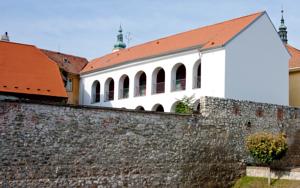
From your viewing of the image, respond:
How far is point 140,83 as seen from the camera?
30.6m

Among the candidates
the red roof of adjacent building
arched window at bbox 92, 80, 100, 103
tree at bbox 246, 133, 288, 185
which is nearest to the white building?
arched window at bbox 92, 80, 100, 103

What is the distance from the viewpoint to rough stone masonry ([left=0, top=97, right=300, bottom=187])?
48.4 feet

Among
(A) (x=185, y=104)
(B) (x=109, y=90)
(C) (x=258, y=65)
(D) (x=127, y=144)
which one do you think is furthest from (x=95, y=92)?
(D) (x=127, y=144)

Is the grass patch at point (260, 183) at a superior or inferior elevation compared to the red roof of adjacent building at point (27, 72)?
inferior

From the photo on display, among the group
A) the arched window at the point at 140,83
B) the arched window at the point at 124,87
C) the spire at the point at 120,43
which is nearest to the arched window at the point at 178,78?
the arched window at the point at 140,83

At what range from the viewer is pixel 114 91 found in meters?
32.1

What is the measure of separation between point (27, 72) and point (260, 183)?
1323 centimetres

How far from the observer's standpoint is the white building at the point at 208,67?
2367 cm

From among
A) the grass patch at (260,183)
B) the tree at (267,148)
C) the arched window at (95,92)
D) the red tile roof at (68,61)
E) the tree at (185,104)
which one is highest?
the red tile roof at (68,61)

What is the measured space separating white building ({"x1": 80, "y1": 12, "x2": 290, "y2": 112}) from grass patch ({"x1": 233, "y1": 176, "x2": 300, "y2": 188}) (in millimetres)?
4578

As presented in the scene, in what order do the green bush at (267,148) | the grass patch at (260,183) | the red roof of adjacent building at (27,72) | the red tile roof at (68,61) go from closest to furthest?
the grass patch at (260,183)
the green bush at (267,148)
the red roof of adjacent building at (27,72)
the red tile roof at (68,61)

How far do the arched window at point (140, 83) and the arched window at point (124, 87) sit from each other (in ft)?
4.15

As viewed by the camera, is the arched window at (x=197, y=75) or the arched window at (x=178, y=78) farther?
the arched window at (x=178, y=78)

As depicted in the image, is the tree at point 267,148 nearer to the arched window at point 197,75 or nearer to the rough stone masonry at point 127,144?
the rough stone masonry at point 127,144
